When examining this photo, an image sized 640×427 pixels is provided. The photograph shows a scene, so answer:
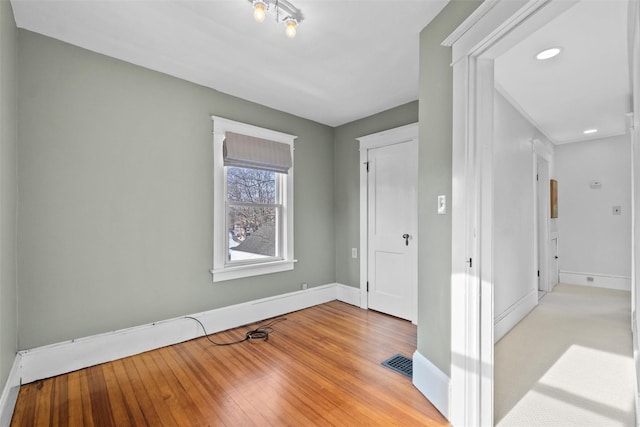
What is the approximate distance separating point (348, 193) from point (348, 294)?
1421 mm

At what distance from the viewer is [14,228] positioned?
6.47 ft

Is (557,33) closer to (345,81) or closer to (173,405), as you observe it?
(345,81)

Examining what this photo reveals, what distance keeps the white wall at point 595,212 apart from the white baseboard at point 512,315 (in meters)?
1.99

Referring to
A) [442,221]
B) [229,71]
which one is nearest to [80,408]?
[442,221]

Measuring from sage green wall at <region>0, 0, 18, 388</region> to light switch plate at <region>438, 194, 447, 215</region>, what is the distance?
2.60 meters

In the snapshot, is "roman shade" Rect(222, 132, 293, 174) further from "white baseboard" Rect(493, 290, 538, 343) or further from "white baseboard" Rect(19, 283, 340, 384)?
"white baseboard" Rect(493, 290, 538, 343)

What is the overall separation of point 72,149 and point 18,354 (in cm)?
152

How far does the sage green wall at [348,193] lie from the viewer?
393 centimetres

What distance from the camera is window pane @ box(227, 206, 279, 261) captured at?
321 cm

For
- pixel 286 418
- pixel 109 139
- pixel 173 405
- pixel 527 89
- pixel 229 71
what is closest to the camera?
pixel 286 418

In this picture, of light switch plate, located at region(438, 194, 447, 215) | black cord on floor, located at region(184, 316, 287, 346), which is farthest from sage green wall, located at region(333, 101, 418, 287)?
light switch plate, located at region(438, 194, 447, 215)

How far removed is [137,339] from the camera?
249 cm

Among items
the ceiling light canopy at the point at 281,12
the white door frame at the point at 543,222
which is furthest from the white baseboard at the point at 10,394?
the white door frame at the point at 543,222

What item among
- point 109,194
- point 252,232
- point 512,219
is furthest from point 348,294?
point 109,194
